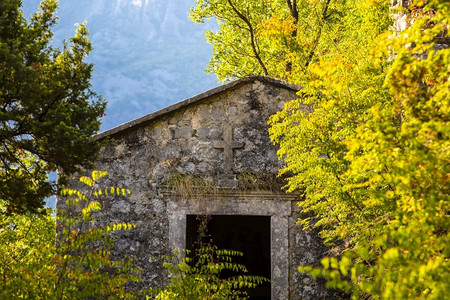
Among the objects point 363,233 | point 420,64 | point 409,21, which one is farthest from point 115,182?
point 420,64

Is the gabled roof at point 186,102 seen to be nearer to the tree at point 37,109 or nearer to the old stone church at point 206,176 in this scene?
the old stone church at point 206,176

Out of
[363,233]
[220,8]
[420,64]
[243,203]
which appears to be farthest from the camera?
[220,8]

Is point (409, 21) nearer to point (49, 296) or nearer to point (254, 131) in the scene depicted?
point (254, 131)

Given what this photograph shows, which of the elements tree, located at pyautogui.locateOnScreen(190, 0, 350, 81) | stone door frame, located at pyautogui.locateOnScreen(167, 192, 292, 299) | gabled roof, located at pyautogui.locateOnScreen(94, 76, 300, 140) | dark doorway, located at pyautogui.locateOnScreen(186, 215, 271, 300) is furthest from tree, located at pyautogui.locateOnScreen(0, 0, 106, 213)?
tree, located at pyautogui.locateOnScreen(190, 0, 350, 81)

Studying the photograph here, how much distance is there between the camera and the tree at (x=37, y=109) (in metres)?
6.41

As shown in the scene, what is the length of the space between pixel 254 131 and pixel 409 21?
265cm

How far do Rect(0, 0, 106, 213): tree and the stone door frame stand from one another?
4.88 feet

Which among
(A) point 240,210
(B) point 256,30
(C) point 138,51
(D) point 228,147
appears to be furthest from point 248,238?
(C) point 138,51

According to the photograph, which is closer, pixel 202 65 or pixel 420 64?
pixel 420 64

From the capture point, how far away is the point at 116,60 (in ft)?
304

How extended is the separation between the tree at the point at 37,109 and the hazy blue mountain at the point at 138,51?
83030mm

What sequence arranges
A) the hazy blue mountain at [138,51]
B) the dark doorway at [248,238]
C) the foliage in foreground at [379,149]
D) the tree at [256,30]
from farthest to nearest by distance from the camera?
the hazy blue mountain at [138,51]
the tree at [256,30]
the dark doorway at [248,238]
the foliage in foreground at [379,149]

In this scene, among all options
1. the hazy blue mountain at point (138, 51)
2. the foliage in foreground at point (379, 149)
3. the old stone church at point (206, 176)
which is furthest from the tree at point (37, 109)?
the hazy blue mountain at point (138, 51)

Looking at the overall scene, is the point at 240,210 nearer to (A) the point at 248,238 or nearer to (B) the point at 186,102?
(B) the point at 186,102
